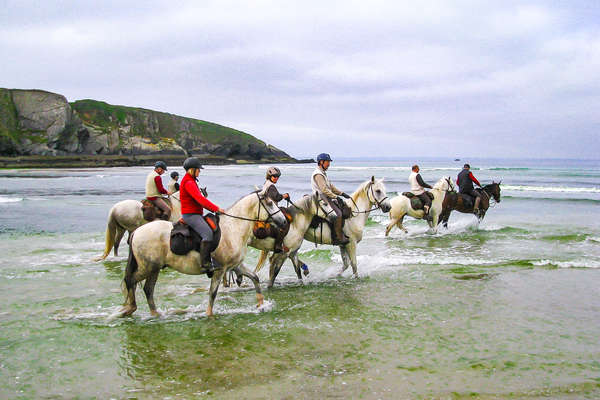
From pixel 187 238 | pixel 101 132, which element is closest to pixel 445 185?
pixel 187 238

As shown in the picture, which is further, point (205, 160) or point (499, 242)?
point (205, 160)

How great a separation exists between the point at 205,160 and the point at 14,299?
4224 inches

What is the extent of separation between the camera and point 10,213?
70.3 ft

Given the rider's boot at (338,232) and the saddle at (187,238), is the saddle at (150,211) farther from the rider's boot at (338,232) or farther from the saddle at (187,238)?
the saddle at (187,238)

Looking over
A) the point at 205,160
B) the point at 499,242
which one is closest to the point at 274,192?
the point at 499,242

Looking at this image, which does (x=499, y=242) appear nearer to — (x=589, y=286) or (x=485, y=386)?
(x=589, y=286)

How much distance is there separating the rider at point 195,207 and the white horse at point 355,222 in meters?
2.94

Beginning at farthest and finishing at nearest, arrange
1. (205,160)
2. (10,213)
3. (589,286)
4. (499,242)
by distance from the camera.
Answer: (205,160) < (10,213) < (499,242) < (589,286)

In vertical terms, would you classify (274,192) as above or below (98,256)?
above

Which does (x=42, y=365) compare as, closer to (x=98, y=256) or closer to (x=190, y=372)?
(x=190, y=372)

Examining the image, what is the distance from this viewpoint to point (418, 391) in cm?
489

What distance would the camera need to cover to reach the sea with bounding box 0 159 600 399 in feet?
16.6

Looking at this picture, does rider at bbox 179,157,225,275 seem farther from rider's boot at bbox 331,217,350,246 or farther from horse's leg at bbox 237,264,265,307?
rider's boot at bbox 331,217,350,246

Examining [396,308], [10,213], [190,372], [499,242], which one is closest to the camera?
[190,372]
